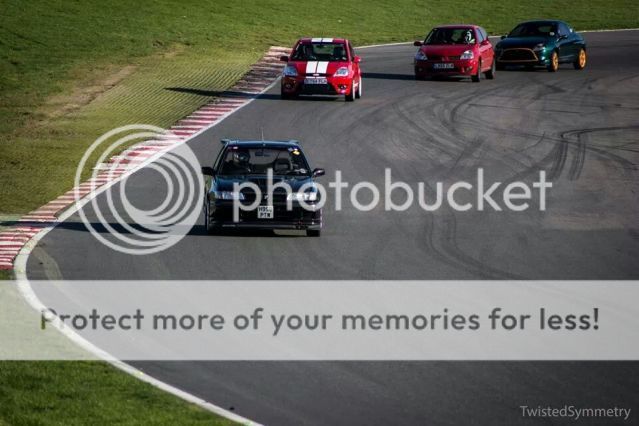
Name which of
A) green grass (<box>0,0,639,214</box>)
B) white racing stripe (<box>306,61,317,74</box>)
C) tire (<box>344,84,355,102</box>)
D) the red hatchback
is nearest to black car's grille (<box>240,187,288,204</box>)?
green grass (<box>0,0,639,214</box>)

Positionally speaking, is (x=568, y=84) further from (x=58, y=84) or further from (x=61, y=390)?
(x=61, y=390)

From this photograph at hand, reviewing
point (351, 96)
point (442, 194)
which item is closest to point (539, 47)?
point (351, 96)

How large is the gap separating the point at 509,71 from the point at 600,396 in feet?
A: 93.2

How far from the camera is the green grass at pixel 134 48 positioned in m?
26.7

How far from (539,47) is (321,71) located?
9.14 metres

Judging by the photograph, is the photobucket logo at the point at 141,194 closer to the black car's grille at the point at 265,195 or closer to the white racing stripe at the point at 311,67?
the black car's grille at the point at 265,195

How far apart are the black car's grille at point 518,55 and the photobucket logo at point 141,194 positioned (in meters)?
13.4

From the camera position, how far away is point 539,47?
36.3 meters

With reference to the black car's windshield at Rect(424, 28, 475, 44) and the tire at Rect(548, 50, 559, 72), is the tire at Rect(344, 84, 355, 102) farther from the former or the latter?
the tire at Rect(548, 50, 559, 72)

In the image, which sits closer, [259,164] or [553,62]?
[259,164]

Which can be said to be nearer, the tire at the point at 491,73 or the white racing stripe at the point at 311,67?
the white racing stripe at the point at 311,67

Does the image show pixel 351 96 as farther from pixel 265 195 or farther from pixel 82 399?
pixel 82 399

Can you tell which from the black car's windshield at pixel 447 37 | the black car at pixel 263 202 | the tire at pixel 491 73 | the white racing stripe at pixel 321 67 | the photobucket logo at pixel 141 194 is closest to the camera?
the black car at pixel 263 202

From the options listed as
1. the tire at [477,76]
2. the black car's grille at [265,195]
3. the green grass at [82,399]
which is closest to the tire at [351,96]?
the tire at [477,76]
